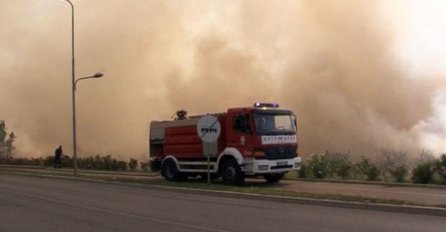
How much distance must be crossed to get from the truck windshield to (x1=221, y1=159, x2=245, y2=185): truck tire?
149cm

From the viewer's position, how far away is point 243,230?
9.52 m

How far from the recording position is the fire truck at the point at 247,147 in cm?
1892

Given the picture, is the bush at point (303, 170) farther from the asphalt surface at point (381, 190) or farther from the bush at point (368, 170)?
the bush at point (368, 170)

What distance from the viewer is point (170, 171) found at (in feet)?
74.6

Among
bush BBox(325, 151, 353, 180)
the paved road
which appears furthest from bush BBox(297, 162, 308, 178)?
the paved road

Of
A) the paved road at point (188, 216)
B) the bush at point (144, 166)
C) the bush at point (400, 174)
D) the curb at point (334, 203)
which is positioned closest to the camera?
the paved road at point (188, 216)

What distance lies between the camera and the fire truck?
18.9 m

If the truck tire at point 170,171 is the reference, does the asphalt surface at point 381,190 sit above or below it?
below

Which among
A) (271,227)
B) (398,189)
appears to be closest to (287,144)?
(398,189)

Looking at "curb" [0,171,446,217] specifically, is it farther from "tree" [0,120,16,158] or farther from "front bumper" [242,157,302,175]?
"tree" [0,120,16,158]

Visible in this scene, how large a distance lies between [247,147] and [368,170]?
169 inches

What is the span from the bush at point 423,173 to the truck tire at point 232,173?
5.37 meters

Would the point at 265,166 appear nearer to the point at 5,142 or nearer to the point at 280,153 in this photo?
the point at 280,153

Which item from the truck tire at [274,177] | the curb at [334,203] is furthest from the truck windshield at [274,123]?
the curb at [334,203]
